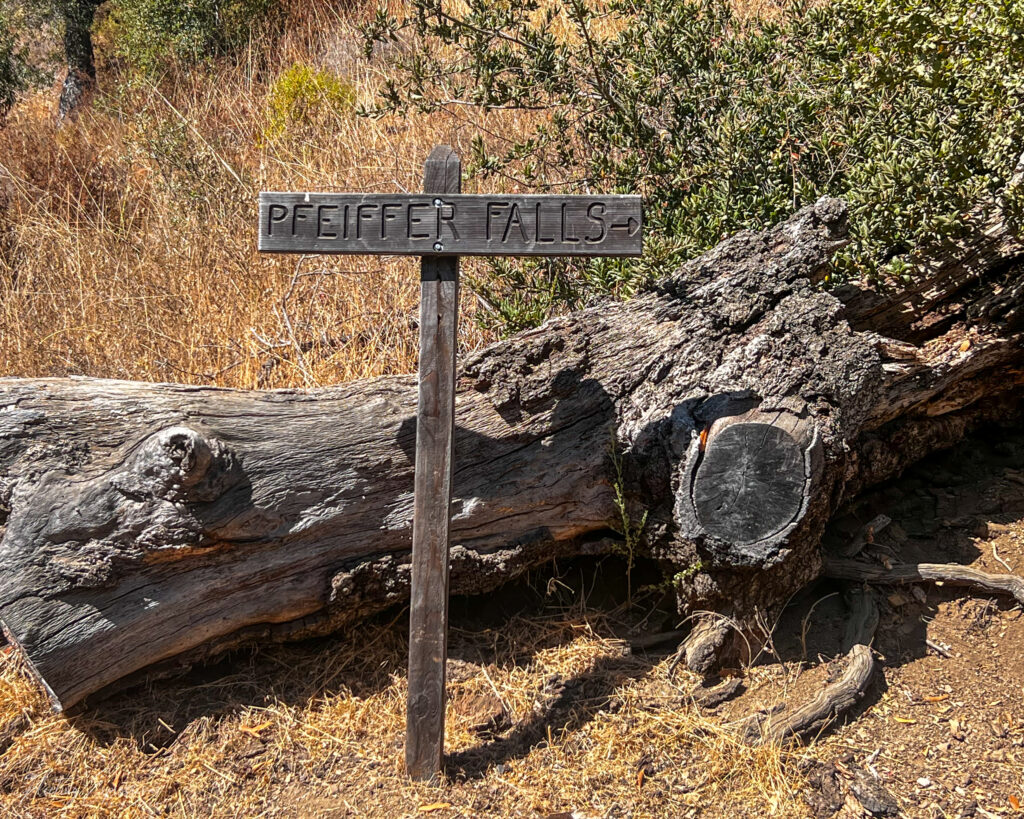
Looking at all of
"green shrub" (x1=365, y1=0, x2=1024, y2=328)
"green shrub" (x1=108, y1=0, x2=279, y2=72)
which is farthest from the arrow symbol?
"green shrub" (x1=108, y1=0, x2=279, y2=72)

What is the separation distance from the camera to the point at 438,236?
2881 mm

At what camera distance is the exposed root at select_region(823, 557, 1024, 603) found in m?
3.81

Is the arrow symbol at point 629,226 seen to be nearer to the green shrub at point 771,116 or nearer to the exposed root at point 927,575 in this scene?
the green shrub at point 771,116

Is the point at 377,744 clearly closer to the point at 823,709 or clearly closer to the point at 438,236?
the point at 823,709

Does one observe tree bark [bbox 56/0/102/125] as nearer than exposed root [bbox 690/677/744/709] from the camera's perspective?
No

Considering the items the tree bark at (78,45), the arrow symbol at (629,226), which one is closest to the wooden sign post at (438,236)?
the arrow symbol at (629,226)

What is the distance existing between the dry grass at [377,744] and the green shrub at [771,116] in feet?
6.00

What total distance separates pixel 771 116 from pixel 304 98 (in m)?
4.68

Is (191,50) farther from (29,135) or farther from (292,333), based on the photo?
(292,333)

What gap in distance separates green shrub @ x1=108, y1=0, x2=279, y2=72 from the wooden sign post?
7.35 metres

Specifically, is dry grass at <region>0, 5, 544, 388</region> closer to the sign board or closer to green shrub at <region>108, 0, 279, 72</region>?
green shrub at <region>108, 0, 279, 72</region>

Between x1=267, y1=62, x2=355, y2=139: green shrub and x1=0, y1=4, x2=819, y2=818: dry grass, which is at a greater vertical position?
x1=267, y1=62, x2=355, y2=139: green shrub

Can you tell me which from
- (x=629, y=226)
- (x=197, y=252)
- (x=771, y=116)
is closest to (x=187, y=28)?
(x=197, y=252)

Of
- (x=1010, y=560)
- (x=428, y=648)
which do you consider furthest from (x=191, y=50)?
(x=1010, y=560)
